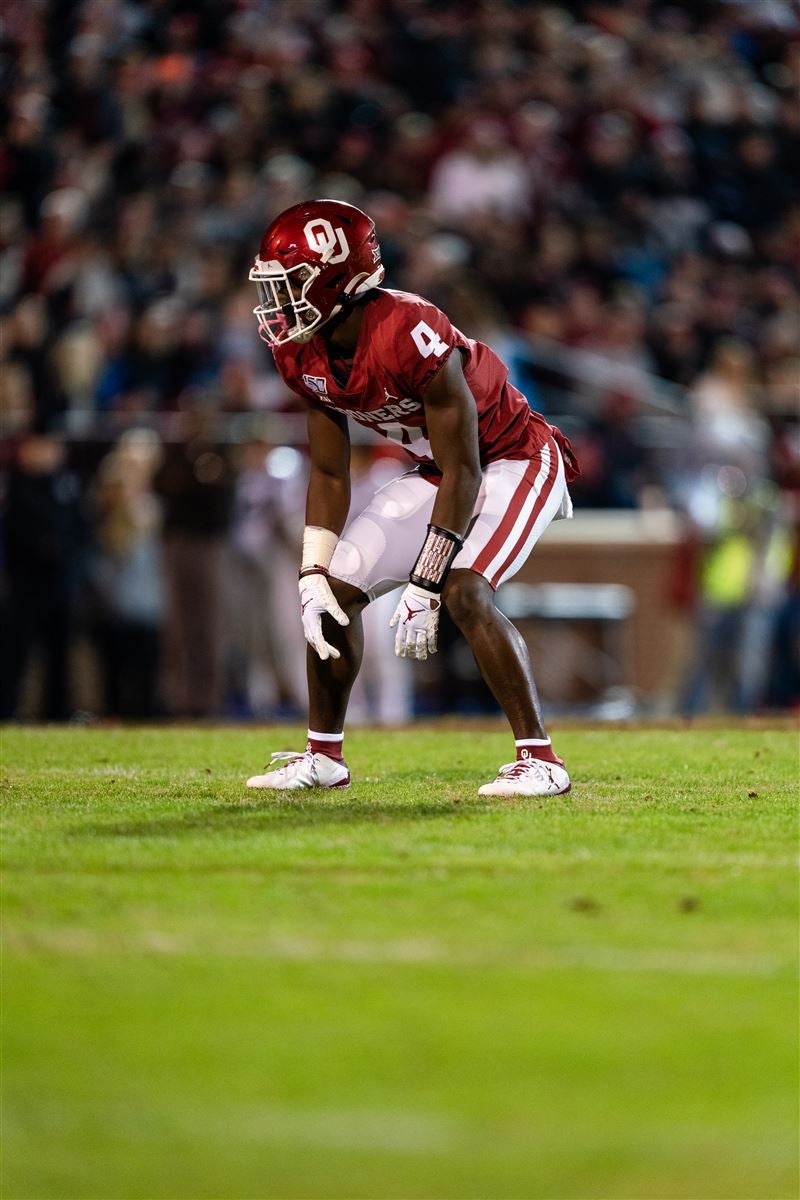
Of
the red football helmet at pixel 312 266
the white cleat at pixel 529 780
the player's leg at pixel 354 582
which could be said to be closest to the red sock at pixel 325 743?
the player's leg at pixel 354 582

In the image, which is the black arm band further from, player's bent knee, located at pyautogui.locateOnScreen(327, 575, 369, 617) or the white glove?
player's bent knee, located at pyautogui.locateOnScreen(327, 575, 369, 617)

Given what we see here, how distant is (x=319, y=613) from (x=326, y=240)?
130cm

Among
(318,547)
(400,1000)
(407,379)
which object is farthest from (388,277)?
(400,1000)

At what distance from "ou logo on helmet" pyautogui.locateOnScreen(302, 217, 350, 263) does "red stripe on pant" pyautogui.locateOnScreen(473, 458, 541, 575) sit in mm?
1045

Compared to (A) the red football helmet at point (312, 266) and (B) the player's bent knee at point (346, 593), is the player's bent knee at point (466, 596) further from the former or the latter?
(A) the red football helmet at point (312, 266)

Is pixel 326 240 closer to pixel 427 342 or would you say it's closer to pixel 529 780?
pixel 427 342

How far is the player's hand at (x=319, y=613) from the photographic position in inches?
250

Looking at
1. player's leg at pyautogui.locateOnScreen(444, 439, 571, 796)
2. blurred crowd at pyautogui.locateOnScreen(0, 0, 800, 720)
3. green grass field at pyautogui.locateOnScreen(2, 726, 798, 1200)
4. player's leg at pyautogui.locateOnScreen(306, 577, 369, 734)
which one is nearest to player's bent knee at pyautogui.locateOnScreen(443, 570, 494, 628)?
player's leg at pyautogui.locateOnScreen(444, 439, 571, 796)

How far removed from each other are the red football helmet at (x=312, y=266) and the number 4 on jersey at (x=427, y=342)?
0.29m

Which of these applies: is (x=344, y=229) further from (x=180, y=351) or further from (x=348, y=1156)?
(x=180, y=351)

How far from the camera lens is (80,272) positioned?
49.3 ft

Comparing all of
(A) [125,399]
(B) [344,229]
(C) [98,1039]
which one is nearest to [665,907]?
(C) [98,1039]

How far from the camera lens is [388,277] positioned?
15.3 m

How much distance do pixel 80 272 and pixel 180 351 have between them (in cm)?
122
